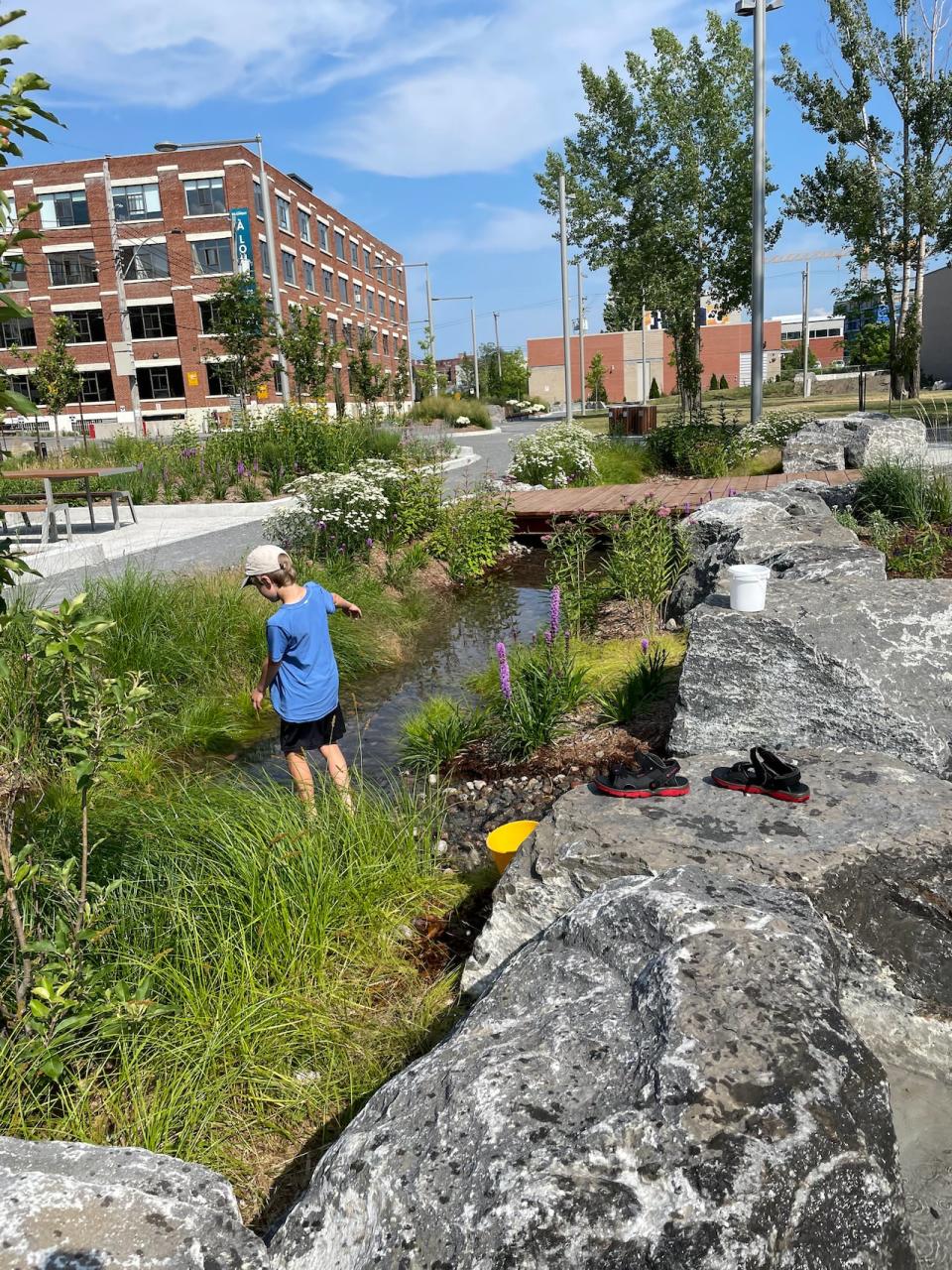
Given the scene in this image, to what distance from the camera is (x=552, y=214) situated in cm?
2970

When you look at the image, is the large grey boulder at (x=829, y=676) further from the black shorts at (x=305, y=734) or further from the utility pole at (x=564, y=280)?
the utility pole at (x=564, y=280)

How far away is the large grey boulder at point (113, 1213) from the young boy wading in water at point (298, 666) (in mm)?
3028

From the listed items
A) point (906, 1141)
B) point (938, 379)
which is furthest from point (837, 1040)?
point (938, 379)

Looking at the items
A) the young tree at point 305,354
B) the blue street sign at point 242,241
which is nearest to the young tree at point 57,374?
the young tree at point 305,354

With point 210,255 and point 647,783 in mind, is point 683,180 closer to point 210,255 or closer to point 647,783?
point 647,783

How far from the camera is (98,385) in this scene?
1930 inches

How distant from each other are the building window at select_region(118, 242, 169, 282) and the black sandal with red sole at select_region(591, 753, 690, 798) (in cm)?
5071

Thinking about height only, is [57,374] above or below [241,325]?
below

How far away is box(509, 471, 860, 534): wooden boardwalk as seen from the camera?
40.4 feet

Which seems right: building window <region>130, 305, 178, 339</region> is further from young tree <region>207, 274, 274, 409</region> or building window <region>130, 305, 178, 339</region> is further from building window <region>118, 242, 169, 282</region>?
young tree <region>207, 274, 274, 409</region>

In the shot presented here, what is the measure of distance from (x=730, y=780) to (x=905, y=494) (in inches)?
255

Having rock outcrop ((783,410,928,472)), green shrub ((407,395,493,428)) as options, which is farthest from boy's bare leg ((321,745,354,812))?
green shrub ((407,395,493,428))

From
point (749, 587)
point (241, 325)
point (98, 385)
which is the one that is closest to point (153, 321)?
point (98, 385)

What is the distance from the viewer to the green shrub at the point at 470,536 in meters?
10.9
